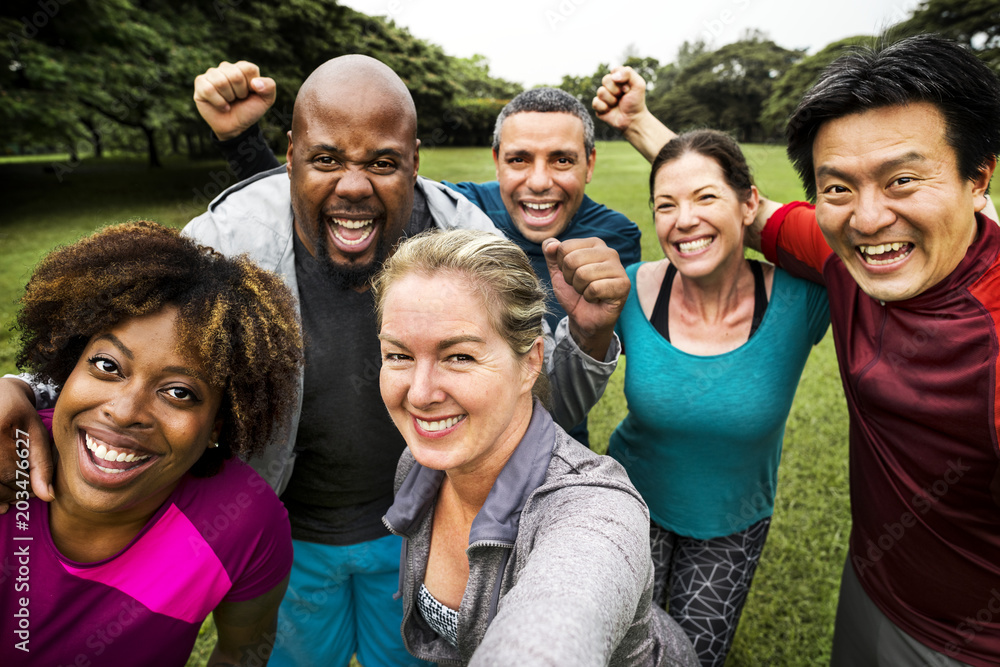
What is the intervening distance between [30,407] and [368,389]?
1195mm

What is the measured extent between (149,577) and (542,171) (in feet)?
8.59

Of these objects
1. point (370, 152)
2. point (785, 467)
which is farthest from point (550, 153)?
point (785, 467)

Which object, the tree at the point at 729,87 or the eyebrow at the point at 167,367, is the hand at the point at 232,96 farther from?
the tree at the point at 729,87

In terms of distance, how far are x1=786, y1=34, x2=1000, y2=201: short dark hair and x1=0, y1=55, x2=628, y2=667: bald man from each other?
3.16 ft

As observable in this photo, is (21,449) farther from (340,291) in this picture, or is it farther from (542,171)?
(542,171)

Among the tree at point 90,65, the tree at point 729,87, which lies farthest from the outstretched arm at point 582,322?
the tree at point 729,87

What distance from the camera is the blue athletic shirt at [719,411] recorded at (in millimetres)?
2559

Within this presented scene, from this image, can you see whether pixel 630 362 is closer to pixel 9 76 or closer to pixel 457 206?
pixel 457 206

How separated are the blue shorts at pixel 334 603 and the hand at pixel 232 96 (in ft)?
6.88

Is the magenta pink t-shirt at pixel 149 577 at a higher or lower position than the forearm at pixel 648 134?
lower

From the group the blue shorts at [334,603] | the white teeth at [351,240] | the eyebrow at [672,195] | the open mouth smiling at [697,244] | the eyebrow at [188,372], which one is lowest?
the blue shorts at [334,603]

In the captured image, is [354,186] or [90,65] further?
[90,65]

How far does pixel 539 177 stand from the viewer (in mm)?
3285

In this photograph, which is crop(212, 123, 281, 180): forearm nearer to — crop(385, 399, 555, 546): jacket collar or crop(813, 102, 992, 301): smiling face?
crop(385, 399, 555, 546): jacket collar
